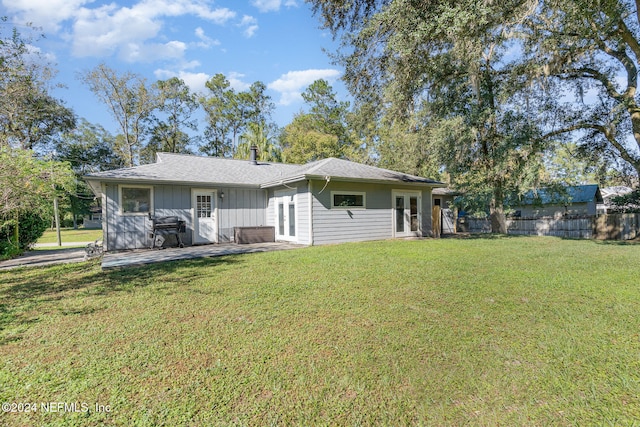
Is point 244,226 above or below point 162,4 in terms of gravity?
below

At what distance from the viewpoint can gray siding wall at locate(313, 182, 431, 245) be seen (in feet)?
31.6

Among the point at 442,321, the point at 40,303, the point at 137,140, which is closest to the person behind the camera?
the point at 442,321

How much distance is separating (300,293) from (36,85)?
20.9m

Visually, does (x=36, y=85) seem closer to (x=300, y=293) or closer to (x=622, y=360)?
(x=300, y=293)

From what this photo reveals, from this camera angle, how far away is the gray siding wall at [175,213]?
8.91 m

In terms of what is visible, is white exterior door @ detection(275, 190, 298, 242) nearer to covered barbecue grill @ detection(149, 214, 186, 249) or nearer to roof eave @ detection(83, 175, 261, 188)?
roof eave @ detection(83, 175, 261, 188)

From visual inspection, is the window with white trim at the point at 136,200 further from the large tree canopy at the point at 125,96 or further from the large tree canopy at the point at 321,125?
the large tree canopy at the point at 125,96

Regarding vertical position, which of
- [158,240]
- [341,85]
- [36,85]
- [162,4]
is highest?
[36,85]

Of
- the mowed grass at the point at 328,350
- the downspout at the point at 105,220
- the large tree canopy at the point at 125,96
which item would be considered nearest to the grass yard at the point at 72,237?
the large tree canopy at the point at 125,96

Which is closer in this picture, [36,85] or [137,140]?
[36,85]

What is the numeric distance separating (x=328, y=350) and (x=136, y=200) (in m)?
9.05

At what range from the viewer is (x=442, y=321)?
10.7ft

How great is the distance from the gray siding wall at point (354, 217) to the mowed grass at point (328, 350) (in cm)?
466

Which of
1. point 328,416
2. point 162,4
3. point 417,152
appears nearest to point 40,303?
point 328,416
